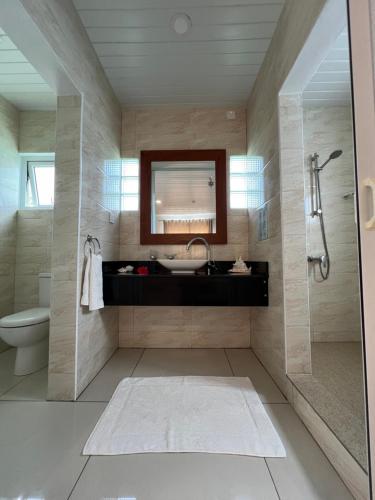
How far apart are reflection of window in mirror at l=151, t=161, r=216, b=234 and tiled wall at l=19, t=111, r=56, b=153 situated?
1.31m

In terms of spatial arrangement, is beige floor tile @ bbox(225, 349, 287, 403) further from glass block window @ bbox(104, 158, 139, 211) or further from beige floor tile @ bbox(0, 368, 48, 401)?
glass block window @ bbox(104, 158, 139, 211)

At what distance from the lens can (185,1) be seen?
5.26ft

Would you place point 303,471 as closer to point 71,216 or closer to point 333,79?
point 71,216

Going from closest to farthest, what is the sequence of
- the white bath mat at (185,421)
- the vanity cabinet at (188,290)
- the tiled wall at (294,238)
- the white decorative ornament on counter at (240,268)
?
the white bath mat at (185,421) → the tiled wall at (294,238) → the vanity cabinet at (188,290) → the white decorative ornament on counter at (240,268)

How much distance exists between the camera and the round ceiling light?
1.70 m

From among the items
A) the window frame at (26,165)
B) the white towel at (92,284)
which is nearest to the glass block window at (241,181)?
the white towel at (92,284)

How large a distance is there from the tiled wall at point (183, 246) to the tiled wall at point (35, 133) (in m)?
0.88

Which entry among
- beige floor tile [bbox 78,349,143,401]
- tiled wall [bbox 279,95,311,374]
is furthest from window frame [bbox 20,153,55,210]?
tiled wall [bbox 279,95,311,374]

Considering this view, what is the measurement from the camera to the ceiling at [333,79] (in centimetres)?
186

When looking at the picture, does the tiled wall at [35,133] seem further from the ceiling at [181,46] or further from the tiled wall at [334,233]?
the tiled wall at [334,233]

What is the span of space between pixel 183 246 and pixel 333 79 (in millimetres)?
2050

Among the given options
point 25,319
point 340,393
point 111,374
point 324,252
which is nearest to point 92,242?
point 25,319

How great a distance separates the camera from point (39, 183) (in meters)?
2.88

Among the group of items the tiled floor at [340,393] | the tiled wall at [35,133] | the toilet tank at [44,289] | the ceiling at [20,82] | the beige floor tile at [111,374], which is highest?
the ceiling at [20,82]
